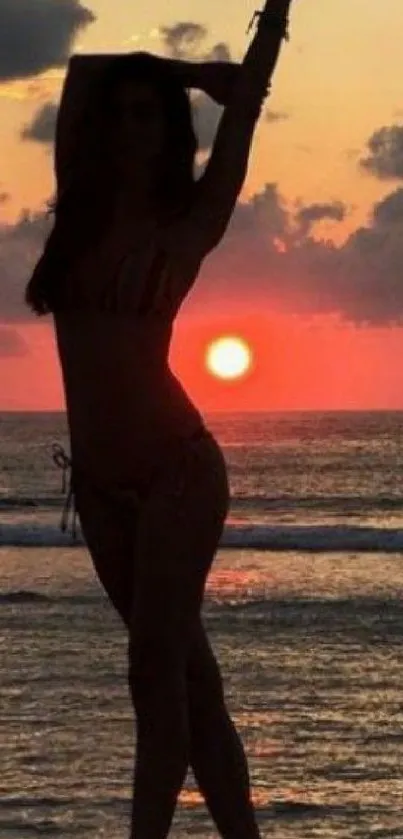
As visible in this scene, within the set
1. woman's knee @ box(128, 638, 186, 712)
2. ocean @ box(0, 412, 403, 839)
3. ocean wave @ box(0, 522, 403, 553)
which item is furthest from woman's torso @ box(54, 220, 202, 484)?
ocean wave @ box(0, 522, 403, 553)

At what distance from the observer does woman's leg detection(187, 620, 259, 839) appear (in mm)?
3377

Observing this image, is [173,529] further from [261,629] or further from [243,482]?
[243,482]

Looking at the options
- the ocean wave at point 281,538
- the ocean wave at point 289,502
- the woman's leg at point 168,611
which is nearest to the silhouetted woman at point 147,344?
the woman's leg at point 168,611

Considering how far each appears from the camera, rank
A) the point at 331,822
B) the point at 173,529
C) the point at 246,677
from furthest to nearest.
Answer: the point at 246,677, the point at 331,822, the point at 173,529

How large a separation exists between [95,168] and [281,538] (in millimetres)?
22756

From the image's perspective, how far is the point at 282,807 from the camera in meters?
5.51

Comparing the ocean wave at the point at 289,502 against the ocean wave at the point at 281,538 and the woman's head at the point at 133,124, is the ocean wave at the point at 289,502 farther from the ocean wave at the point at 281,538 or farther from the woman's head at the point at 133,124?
the woman's head at the point at 133,124

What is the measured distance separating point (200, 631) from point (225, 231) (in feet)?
2.91

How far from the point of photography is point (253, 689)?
8.49m

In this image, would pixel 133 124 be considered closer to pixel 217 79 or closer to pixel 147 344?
pixel 217 79

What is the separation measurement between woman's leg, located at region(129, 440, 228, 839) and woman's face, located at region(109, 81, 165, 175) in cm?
66

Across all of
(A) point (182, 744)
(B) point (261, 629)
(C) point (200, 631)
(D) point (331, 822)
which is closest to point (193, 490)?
(C) point (200, 631)

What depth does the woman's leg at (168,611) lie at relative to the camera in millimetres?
3189

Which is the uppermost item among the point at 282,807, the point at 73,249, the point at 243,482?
the point at 73,249
